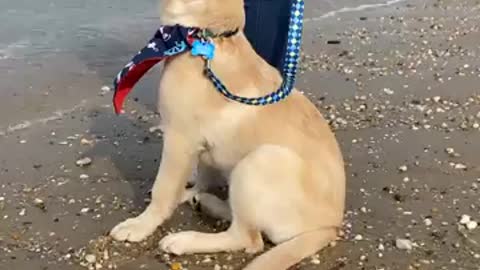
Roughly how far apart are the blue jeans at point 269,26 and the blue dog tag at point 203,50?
4.31 feet

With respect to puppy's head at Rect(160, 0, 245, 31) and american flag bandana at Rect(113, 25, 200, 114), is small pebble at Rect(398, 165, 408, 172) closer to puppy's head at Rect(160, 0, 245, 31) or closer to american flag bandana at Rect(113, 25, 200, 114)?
puppy's head at Rect(160, 0, 245, 31)

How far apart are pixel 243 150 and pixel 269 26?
146cm

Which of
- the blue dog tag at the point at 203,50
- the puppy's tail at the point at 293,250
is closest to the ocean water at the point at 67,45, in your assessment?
the blue dog tag at the point at 203,50

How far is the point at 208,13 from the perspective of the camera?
12.9ft

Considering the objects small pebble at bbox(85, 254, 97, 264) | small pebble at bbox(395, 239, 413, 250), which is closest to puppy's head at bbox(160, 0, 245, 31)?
small pebble at bbox(85, 254, 97, 264)

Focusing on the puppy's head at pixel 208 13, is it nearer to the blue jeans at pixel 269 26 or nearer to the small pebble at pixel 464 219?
the blue jeans at pixel 269 26

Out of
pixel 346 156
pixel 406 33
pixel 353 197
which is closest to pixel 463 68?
pixel 406 33

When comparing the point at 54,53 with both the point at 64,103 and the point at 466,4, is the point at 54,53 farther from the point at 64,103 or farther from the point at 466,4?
the point at 466,4

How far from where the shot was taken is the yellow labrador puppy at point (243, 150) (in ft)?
12.6

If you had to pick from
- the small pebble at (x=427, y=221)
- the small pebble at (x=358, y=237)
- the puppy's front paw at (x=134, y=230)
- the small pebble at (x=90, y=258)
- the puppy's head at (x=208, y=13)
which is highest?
the puppy's head at (x=208, y=13)

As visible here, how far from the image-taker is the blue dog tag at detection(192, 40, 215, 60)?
12.7 ft

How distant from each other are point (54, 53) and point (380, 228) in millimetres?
4560

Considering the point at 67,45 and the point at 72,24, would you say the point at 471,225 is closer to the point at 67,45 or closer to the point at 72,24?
the point at 67,45

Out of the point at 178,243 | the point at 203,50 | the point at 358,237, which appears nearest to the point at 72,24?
the point at 203,50
